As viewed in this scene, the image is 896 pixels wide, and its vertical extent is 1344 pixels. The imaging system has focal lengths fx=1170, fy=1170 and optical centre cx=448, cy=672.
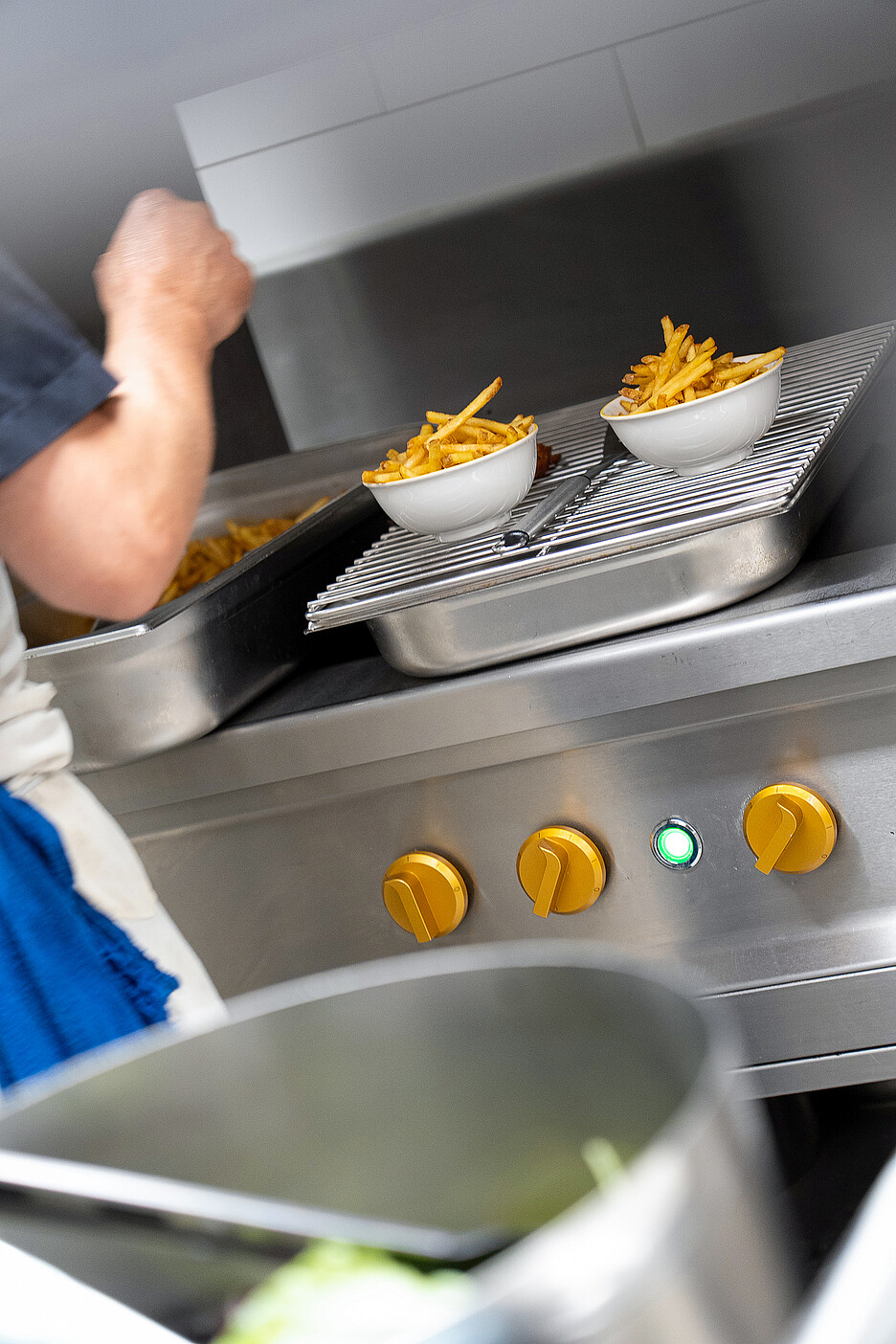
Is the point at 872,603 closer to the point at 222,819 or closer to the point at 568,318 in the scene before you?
the point at 222,819

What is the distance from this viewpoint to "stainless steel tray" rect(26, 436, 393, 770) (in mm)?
896

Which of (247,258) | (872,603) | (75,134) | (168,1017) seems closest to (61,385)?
(168,1017)

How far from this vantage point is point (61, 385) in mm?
610

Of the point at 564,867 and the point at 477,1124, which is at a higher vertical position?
the point at 477,1124

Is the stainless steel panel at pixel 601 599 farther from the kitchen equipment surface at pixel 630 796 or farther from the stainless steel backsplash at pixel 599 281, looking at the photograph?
the stainless steel backsplash at pixel 599 281

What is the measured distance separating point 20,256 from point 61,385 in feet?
3.50

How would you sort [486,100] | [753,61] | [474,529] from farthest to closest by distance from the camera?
[486,100] → [753,61] → [474,529]

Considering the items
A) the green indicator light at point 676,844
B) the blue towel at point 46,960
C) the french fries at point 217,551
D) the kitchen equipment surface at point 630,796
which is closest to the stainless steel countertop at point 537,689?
the kitchen equipment surface at point 630,796

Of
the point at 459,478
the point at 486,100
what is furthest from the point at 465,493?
the point at 486,100

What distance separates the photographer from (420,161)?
4.80ft

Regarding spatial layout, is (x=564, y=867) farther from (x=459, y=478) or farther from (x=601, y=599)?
(x=459, y=478)

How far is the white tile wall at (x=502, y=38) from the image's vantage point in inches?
52.4

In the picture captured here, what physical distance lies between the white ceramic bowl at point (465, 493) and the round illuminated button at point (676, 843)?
0.28m

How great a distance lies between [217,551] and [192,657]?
42cm
